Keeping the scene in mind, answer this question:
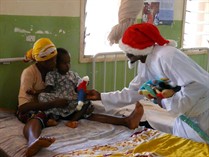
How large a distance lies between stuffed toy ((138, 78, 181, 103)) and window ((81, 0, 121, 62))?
1.57 metres

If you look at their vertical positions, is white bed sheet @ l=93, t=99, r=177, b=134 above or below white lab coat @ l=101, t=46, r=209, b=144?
below

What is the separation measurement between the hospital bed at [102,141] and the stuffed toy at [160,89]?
364 millimetres

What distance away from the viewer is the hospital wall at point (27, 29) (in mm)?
3064

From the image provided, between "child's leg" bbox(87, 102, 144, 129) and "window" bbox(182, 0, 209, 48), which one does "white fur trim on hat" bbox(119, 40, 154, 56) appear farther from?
"window" bbox(182, 0, 209, 48)

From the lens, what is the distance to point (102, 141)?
249cm

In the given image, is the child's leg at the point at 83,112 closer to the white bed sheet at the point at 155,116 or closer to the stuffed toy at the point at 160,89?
the white bed sheet at the point at 155,116

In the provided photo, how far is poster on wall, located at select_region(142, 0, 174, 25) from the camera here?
13.4 feet

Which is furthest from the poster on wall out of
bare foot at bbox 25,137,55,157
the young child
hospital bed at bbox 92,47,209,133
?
bare foot at bbox 25,137,55,157

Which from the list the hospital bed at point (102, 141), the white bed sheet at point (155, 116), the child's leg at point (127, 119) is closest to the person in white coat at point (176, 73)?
the hospital bed at point (102, 141)

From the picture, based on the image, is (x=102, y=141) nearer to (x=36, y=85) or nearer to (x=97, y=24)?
(x=36, y=85)

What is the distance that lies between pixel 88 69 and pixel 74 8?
0.68 meters

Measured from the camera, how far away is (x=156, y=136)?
2457 mm

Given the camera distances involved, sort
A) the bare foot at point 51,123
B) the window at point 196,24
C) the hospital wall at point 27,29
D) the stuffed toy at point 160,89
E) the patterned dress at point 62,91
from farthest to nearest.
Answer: the window at point 196,24 < the hospital wall at point 27,29 < the patterned dress at point 62,91 < the bare foot at point 51,123 < the stuffed toy at point 160,89

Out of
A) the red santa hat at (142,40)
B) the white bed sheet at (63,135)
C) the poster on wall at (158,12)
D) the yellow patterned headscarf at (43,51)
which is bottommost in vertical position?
the white bed sheet at (63,135)
